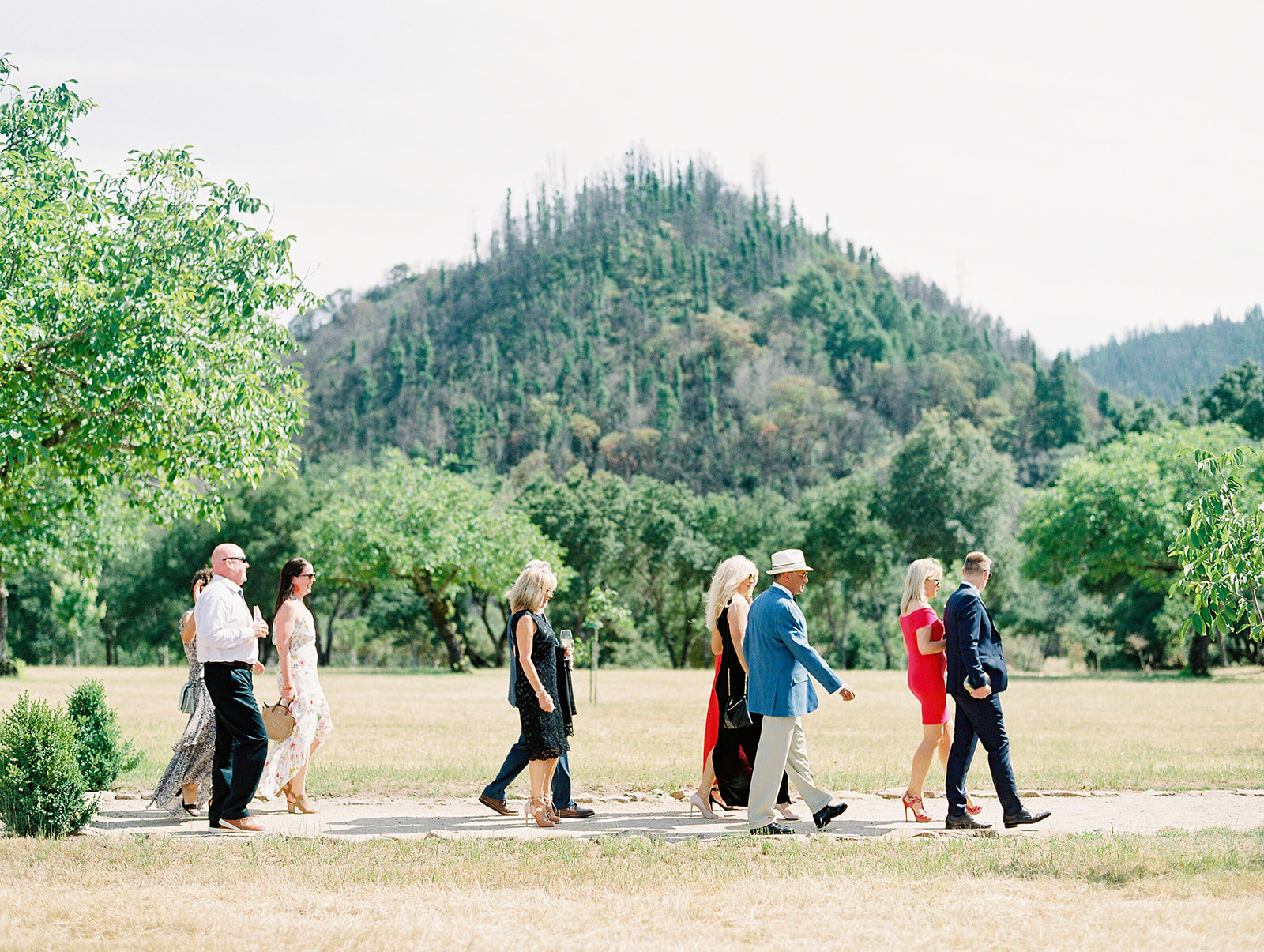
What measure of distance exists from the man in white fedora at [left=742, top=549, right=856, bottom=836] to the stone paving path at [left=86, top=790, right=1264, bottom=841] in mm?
244

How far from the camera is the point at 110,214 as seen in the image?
12.5m

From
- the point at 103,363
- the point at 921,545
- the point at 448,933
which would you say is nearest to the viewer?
the point at 448,933

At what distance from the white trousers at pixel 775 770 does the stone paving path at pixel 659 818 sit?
0.21 metres

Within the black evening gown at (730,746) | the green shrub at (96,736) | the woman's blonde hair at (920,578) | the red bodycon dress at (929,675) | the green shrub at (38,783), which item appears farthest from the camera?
the green shrub at (96,736)

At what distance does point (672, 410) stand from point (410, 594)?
3307 inches

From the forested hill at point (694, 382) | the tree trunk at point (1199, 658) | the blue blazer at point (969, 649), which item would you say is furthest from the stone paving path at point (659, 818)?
the forested hill at point (694, 382)

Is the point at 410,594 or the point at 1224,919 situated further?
the point at 410,594

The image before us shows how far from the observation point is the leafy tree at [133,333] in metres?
10.9

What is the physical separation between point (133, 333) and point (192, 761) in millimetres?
3988

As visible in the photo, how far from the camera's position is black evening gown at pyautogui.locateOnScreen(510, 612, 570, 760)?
8.84 meters

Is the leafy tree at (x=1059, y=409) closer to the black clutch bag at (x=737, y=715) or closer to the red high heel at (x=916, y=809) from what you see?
the red high heel at (x=916, y=809)

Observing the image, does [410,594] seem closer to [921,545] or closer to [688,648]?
[688,648]

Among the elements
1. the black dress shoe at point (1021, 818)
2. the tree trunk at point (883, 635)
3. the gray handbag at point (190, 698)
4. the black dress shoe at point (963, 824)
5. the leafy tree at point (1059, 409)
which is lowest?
the tree trunk at point (883, 635)

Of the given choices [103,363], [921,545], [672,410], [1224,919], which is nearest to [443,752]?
[103,363]
